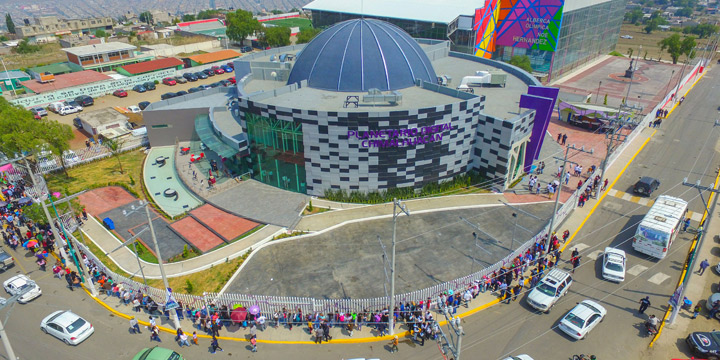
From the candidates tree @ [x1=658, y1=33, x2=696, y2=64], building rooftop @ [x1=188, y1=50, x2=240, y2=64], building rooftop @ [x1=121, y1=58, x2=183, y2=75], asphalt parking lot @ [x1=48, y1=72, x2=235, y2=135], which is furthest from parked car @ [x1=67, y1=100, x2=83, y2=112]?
tree @ [x1=658, y1=33, x2=696, y2=64]

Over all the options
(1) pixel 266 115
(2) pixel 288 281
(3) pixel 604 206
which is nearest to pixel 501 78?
(3) pixel 604 206

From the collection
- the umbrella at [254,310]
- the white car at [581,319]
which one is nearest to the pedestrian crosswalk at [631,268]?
the white car at [581,319]

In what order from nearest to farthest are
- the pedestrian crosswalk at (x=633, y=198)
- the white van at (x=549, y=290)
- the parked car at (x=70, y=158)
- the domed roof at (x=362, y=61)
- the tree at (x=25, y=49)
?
the white van at (x=549, y=290)
the pedestrian crosswalk at (x=633, y=198)
the domed roof at (x=362, y=61)
the parked car at (x=70, y=158)
the tree at (x=25, y=49)

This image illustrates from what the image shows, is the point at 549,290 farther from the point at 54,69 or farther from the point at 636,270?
the point at 54,69

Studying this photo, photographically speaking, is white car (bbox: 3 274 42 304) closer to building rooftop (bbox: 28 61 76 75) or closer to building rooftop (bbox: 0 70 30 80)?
building rooftop (bbox: 0 70 30 80)

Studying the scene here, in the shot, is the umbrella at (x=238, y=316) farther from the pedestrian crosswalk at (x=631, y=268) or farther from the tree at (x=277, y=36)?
the tree at (x=277, y=36)

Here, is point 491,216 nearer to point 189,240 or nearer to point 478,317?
point 478,317
